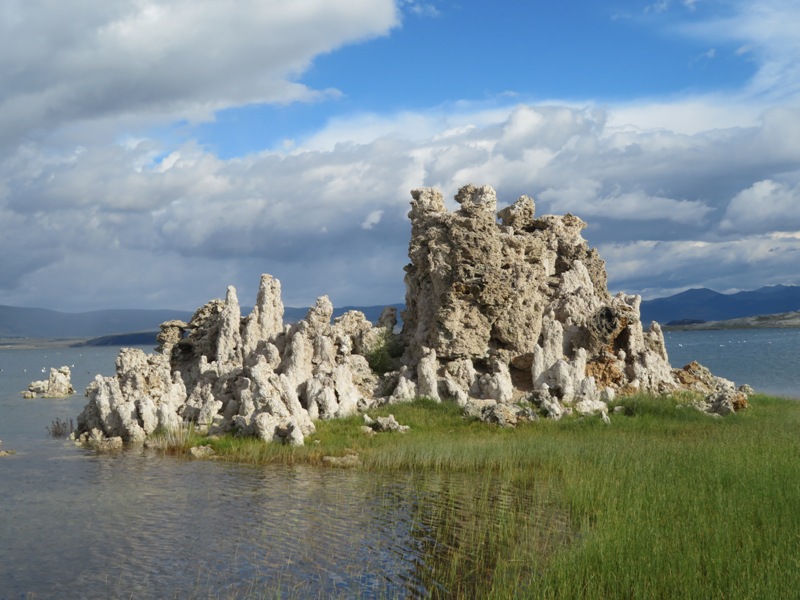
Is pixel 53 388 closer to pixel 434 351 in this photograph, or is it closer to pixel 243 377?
pixel 243 377

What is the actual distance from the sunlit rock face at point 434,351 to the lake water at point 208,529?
556cm

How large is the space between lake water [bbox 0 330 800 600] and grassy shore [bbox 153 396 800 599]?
0.89 metres

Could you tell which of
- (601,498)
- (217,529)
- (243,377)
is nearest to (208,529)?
(217,529)

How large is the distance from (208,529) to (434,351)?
20.7m

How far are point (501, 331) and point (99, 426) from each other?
18.7 metres

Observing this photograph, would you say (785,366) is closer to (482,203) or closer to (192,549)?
(482,203)

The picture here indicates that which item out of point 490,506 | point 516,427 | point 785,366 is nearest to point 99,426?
point 516,427

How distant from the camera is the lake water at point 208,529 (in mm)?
13859

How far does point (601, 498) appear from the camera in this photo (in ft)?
60.1

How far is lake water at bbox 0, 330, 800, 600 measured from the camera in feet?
45.5

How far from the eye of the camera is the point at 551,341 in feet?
126

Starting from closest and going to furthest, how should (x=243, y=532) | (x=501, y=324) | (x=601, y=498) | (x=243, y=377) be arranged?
(x=243, y=532), (x=601, y=498), (x=243, y=377), (x=501, y=324)

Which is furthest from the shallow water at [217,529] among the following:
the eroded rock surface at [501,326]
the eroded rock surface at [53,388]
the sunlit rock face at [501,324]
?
the eroded rock surface at [53,388]

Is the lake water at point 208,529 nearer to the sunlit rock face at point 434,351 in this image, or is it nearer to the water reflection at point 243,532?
the water reflection at point 243,532
